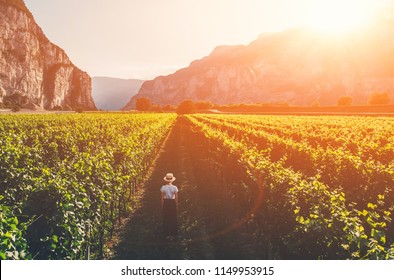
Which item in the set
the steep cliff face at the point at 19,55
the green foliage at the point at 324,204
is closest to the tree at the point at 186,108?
the steep cliff face at the point at 19,55

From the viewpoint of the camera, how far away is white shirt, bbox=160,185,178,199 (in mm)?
10953

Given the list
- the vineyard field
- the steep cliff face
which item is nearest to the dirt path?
the vineyard field

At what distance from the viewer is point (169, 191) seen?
11.0 meters

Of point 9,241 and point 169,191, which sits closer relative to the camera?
point 9,241

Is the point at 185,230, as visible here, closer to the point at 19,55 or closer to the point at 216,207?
the point at 216,207

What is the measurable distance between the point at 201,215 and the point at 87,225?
6.11 meters

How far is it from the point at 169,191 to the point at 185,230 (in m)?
1.80

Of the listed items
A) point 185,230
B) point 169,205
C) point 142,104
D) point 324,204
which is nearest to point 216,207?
point 185,230

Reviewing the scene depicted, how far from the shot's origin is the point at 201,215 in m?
13.4

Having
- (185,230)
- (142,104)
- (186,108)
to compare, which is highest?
(142,104)

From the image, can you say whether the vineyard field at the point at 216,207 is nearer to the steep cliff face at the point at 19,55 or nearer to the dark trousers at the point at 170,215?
the dark trousers at the point at 170,215

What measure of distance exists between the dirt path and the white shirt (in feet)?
4.68

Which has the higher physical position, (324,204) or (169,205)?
Result: (324,204)

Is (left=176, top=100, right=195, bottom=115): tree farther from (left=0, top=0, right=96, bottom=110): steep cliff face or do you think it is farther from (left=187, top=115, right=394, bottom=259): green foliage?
(left=187, top=115, right=394, bottom=259): green foliage
